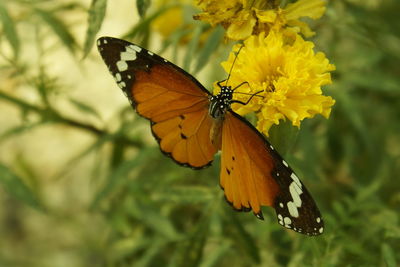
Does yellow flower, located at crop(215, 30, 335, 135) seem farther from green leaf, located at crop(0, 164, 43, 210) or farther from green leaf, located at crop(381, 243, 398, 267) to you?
green leaf, located at crop(0, 164, 43, 210)

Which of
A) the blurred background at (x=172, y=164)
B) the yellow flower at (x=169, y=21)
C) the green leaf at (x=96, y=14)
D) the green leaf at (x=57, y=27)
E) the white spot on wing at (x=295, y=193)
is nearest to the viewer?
the white spot on wing at (x=295, y=193)

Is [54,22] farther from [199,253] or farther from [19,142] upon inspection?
[19,142]

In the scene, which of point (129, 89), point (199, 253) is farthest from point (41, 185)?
point (129, 89)

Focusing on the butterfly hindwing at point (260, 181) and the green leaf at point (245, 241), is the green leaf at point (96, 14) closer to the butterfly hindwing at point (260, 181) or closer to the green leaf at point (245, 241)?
the butterfly hindwing at point (260, 181)

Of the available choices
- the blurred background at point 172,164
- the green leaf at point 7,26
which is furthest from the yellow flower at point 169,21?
the green leaf at point 7,26

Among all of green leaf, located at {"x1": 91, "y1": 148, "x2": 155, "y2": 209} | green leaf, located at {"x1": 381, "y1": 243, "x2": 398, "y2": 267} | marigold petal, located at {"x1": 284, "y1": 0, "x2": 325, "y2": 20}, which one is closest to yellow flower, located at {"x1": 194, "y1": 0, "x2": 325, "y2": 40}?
marigold petal, located at {"x1": 284, "y1": 0, "x2": 325, "y2": 20}

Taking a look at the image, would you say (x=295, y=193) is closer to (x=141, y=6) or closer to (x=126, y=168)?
(x=141, y=6)
